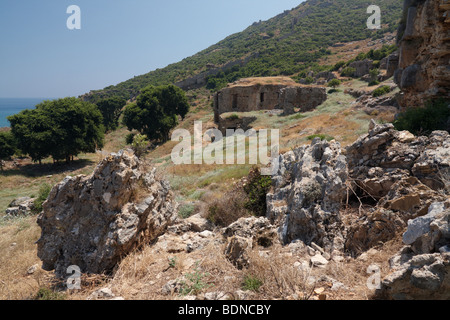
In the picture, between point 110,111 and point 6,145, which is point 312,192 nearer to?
point 6,145

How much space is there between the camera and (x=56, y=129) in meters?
26.8

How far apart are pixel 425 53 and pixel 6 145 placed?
3636 centimetres

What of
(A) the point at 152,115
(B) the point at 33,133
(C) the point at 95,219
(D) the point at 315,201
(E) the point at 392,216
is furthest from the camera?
(A) the point at 152,115

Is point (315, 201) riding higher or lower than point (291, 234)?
higher

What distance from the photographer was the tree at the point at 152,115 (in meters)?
36.5

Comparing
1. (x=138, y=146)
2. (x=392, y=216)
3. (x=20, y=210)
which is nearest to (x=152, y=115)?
(x=20, y=210)

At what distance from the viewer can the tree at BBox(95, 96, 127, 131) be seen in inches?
2046

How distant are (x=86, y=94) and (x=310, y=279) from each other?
9504cm

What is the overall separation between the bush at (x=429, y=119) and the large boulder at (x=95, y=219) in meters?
7.39

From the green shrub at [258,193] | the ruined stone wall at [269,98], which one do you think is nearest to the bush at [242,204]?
the green shrub at [258,193]

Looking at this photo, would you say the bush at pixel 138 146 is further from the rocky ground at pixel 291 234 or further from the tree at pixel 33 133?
the tree at pixel 33 133

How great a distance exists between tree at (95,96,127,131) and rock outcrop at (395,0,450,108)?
51.7 m

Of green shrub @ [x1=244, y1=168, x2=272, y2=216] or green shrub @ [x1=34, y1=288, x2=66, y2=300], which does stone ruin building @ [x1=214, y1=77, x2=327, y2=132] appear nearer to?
green shrub @ [x1=244, y1=168, x2=272, y2=216]
